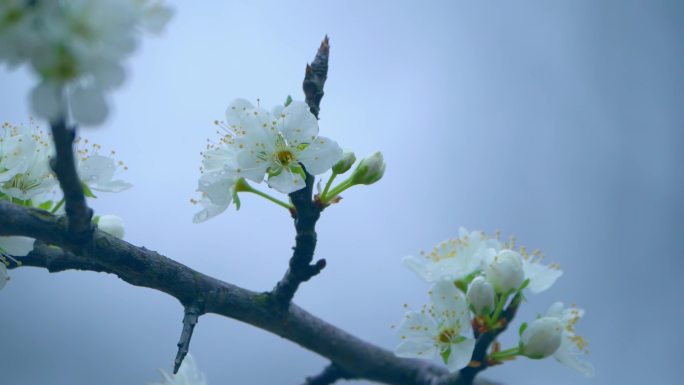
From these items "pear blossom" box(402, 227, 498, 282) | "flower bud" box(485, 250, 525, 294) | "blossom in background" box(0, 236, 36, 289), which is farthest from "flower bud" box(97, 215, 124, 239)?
"flower bud" box(485, 250, 525, 294)

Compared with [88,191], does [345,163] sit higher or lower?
higher

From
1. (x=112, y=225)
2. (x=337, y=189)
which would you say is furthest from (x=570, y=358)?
(x=112, y=225)

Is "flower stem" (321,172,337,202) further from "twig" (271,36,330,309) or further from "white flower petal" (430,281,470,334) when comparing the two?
"white flower petal" (430,281,470,334)

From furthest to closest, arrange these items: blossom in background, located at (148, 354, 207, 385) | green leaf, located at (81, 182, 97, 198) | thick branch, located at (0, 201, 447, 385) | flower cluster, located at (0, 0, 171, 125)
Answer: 1. blossom in background, located at (148, 354, 207, 385)
2. green leaf, located at (81, 182, 97, 198)
3. thick branch, located at (0, 201, 447, 385)
4. flower cluster, located at (0, 0, 171, 125)

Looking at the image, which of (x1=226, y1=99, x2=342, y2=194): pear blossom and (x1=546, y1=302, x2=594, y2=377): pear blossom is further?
(x1=546, y1=302, x2=594, y2=377): pear blossom

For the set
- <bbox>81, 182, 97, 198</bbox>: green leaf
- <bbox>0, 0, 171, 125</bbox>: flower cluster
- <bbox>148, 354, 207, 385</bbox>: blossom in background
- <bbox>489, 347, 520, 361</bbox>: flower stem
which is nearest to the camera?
<bbox>0, 0, 171, 125</bbox>: flower cluster

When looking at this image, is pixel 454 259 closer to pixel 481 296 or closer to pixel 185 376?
pixel 481 296
